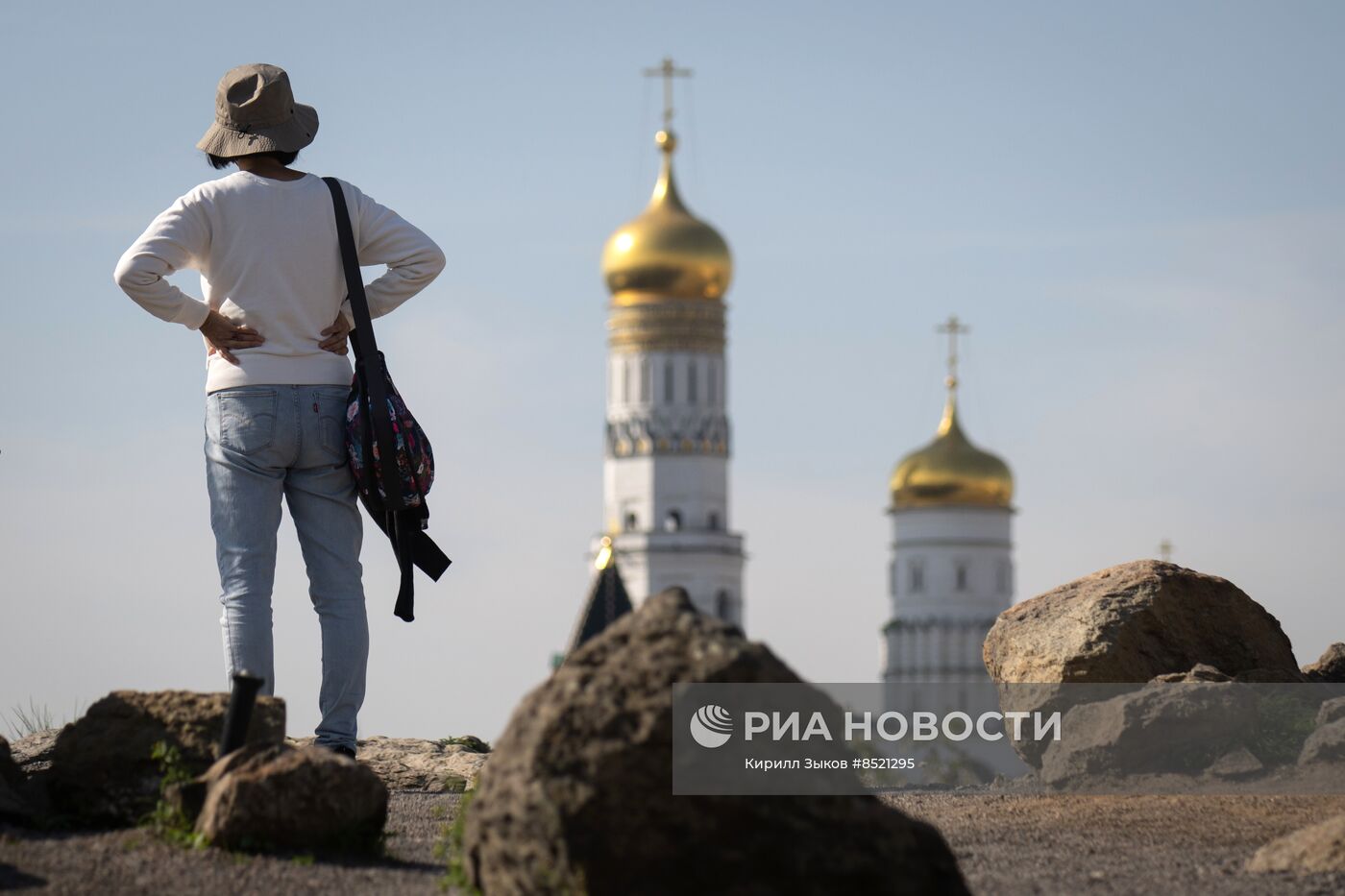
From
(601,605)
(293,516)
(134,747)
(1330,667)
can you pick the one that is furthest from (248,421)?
(601,605)

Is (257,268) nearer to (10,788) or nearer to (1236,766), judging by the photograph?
(10,788)

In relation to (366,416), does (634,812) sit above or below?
below

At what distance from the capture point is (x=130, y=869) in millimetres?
5051

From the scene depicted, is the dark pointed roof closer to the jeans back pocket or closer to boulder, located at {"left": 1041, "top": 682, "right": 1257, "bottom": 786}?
boulder, located at {"left": 1041, "top": 682, "right": 1257, "bottom": 786}

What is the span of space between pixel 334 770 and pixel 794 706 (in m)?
1.05

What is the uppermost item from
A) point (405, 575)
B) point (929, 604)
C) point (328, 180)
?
point (929, 604)

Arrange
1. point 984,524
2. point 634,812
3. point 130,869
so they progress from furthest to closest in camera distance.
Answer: point 984,524
point 130,869
point 634,812

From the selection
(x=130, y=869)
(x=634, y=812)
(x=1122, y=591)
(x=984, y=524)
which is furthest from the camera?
(x=984, y=524)

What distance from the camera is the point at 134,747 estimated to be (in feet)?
18.5

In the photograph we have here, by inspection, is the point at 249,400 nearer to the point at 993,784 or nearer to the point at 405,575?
the point at 405,575

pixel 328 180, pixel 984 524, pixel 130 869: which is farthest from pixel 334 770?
pixel 984 524

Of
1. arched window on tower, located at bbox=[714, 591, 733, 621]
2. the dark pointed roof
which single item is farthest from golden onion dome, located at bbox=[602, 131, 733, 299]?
the dark pointed roof

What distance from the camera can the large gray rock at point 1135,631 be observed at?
25.0 feet

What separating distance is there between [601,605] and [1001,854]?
6261 cm
